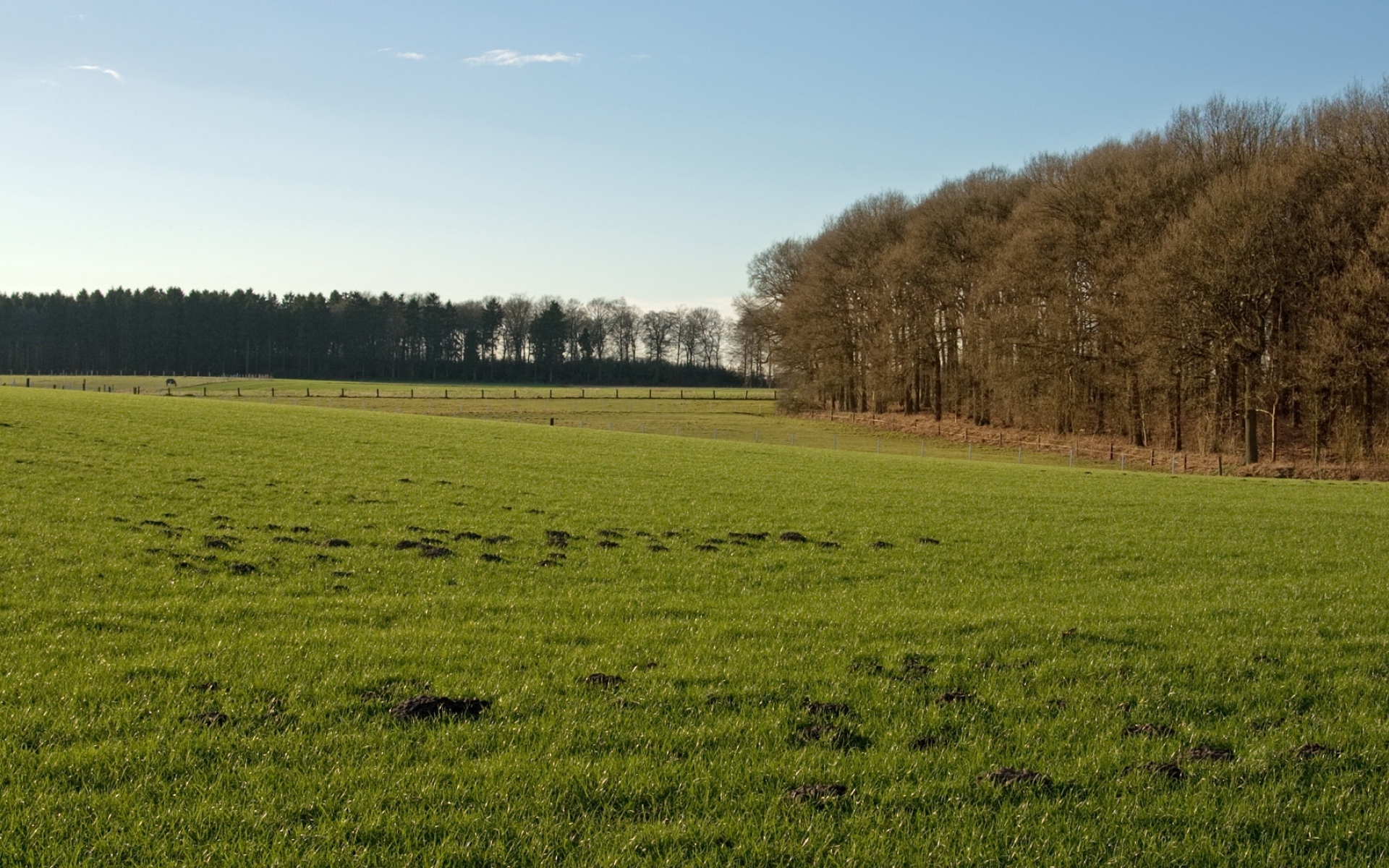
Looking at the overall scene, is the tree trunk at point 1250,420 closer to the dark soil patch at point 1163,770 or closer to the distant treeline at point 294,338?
the dark soil patch at point 1163,770

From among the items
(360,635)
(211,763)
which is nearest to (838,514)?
(360,635)

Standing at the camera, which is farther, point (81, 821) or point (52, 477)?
point (52, 477)

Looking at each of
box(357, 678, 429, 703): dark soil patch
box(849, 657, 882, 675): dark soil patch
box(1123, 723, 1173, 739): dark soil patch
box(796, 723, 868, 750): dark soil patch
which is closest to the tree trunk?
box(849, 657, 882, 675): dark soil patch

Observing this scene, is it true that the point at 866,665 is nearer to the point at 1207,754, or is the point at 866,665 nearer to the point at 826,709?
the point at 826,709

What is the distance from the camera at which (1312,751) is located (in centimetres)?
787

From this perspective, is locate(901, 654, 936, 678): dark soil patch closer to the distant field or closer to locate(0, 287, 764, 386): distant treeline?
the distant field

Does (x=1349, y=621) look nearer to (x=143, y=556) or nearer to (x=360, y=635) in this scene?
(x=360, y=635)

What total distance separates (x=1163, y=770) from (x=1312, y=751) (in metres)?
1.51

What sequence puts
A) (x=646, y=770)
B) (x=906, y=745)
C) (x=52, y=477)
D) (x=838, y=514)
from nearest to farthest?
1. (x=646, y=770)
2. (x=906, y=745)
3. (x=52, y=477)
4. (x=838, y=514)

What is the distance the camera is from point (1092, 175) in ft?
208

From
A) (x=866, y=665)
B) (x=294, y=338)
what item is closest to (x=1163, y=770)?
(x=866, y=665)

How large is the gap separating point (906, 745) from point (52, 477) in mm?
20757

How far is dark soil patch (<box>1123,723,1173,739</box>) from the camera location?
8188 millimetres

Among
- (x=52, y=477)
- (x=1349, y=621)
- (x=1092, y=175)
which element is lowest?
(x=1349, y=621)
